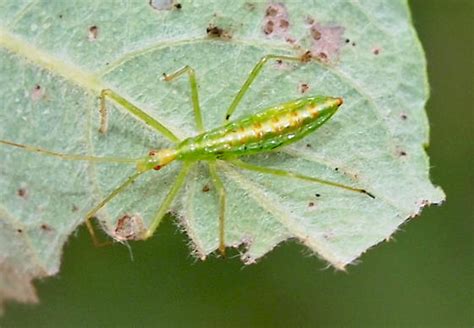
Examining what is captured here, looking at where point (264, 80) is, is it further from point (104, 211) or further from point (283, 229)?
point (104, 211)

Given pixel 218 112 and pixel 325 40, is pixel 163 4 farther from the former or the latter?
pixel 325 40

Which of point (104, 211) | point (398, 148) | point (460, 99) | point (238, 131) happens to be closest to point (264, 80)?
point (238, 131)

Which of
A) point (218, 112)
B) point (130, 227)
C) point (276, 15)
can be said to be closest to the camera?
point (276, 15)

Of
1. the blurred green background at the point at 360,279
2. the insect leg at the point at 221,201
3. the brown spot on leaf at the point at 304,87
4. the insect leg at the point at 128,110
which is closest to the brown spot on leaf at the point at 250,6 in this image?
the brown spot on leaf at the point at 304,87

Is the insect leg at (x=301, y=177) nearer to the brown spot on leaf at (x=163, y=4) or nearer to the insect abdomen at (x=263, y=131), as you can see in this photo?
the insect abdomen at (x=263, y=131)

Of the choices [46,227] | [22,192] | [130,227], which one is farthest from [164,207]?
[22,192]
